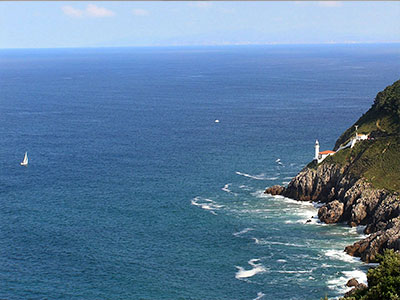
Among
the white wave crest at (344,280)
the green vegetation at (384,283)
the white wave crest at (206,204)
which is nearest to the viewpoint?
the green vegetation at (384,283)

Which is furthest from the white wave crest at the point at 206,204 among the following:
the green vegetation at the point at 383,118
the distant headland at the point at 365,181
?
the green vegetation at the point at 383,118

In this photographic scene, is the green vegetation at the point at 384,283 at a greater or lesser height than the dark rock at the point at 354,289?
greater

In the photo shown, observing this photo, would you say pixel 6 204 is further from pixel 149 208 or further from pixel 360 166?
pixel 360 166

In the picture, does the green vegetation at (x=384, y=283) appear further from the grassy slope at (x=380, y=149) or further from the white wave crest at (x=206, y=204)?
the white wave crest at (x=206, y=204)

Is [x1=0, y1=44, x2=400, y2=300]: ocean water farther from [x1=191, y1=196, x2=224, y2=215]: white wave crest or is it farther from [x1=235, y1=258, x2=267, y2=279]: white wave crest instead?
[x1=191, y1=196, x2=224, y2=215]: white wave crest

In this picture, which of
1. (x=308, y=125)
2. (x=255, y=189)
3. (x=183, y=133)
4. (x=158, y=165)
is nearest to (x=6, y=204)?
(x=158, y=165)

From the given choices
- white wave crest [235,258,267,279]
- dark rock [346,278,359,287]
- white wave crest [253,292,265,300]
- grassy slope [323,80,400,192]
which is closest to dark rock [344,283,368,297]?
dark rock [346,278,359,287]

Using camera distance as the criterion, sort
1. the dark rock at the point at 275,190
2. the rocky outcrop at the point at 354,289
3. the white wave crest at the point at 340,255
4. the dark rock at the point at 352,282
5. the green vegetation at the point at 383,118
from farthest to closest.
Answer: the green vegetation at the point at 383,118 < the dark rock at the point at 275,190 < the white wave crest at the point at 340,255 < the dark rock at the point at 352,282 < the rocky outcrop at the point at 354,289
